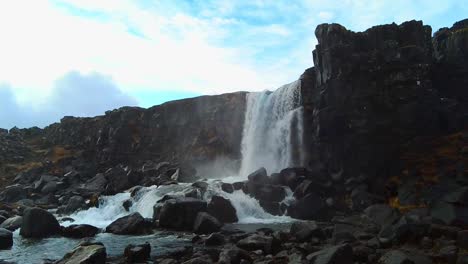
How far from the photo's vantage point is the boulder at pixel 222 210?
1767 inches

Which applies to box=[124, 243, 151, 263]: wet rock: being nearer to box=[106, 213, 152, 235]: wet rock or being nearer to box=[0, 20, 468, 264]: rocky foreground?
box=[0, 20, 468, 264]: rocky foreground

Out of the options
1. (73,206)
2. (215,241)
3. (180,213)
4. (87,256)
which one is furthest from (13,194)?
(87,256)

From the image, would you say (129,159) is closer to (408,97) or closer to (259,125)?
(259,125)

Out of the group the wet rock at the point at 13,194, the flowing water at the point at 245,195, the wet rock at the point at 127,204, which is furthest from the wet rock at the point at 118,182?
the wet rock at the point at 13,194

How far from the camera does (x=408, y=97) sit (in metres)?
55.3

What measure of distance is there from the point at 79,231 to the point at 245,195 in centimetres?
1888

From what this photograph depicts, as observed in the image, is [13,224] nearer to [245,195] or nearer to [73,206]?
[73,206]

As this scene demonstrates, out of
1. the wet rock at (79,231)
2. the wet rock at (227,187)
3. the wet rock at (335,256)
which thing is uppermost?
the wet rock at (227,187)

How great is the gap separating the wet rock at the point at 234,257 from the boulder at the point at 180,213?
14332 millimetres

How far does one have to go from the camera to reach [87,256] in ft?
84.7

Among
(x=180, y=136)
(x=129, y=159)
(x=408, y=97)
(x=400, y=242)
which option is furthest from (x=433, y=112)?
(x=129, y=159)

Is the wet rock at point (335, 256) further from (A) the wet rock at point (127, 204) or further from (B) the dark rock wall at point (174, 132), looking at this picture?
(B) the dark rock wall at point (174, 132)

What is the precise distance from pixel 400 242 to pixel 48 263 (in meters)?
22.6

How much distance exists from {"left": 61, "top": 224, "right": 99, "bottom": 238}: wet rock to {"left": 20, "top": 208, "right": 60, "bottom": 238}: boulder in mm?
1092
